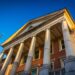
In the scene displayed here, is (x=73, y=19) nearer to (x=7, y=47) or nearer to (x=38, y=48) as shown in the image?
(x=38, y=48)

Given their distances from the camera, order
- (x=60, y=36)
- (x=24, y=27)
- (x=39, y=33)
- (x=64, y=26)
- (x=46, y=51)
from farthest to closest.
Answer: (x=24, y=27)
(x=60, y=36)
(x=39, y=33)
(x=64, y=26)
(x=46, y=51)

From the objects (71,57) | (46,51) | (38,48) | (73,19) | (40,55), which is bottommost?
(71,57)

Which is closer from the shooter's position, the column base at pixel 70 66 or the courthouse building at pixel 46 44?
the column base at pixel 70 66

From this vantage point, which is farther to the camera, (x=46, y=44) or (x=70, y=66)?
(x=46, y=44)

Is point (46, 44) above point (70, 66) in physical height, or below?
above

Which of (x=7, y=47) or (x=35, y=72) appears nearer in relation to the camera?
(x=35, y=72)

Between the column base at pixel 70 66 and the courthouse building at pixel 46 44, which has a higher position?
the courthouse building at pixel 46 44

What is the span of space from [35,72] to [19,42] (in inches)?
258

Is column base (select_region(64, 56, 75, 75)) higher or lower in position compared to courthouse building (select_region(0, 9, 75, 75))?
lower

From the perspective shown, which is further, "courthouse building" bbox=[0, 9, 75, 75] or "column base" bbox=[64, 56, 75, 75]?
"courthouse building" bbox=[0, 9, 75, 75]

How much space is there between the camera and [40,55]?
2547 cm

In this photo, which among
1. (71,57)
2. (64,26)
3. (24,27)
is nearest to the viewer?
(71,57)

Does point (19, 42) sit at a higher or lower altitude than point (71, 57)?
higher

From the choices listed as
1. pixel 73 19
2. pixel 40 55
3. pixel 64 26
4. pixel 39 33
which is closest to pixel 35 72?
pixel 40 55
